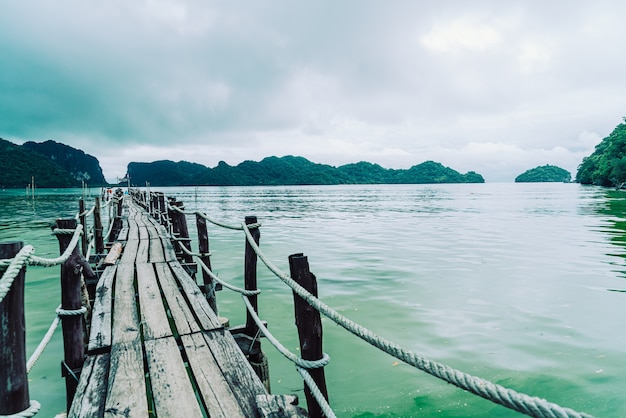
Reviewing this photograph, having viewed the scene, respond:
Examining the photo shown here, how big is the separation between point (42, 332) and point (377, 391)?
718 centimetres

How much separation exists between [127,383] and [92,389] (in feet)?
0.88

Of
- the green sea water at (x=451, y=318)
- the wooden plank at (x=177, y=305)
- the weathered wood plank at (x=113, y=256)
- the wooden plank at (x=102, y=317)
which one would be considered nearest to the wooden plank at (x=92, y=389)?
the wooden plank at (x=102, y=317)

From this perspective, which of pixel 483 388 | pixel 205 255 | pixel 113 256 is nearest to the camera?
pixel 483 388

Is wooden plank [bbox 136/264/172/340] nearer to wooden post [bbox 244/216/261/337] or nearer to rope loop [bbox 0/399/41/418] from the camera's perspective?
wooden post [bbox 244/216/261/337]

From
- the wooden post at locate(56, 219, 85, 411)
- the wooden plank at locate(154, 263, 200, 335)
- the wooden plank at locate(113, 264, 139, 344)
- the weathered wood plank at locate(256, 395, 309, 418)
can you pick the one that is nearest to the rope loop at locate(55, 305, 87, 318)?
the wooden post at locate(56, 219, 85, 411)

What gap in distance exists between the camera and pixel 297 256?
8.69ft

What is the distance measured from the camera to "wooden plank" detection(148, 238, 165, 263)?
26.1ft

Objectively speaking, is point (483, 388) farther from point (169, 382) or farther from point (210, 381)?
point (169, 382)

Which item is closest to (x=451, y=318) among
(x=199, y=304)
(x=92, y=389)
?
(x=199, y=304)

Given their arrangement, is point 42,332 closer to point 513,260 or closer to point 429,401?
point 429,401

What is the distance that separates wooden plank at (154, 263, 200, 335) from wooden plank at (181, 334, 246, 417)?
0.26 meters

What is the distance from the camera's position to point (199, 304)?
4.95 metres

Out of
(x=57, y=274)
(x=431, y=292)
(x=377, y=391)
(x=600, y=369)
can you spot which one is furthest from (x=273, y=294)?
(x=57, y=274)

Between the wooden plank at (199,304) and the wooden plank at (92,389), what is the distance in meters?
1.08
